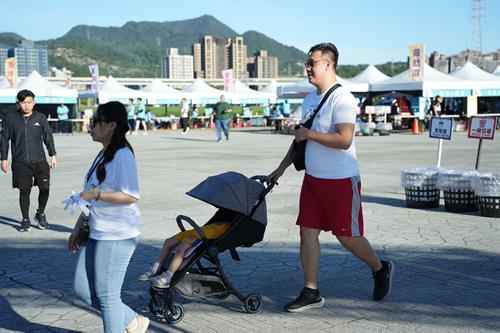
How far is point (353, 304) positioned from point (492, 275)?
4.97 feet

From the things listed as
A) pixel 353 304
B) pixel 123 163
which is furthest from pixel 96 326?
pixel 353 304

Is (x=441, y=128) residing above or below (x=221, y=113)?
below

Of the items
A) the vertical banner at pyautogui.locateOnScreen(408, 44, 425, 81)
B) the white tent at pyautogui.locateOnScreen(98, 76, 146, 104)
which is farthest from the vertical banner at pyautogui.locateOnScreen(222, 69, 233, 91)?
the vertical banner at pyautogui.locateOnScreen(408, 44, 425, 81)

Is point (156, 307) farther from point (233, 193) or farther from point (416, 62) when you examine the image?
point (416, 62)

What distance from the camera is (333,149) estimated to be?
442cm

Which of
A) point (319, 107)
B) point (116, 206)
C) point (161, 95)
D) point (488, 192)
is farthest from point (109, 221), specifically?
point (161, 95)

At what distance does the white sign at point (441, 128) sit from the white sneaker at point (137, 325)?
678cm

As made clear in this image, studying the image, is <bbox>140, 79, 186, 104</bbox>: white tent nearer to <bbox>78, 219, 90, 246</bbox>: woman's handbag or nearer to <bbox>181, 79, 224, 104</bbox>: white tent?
<bbox>181, 79, 224, 104</bbox>: white tent

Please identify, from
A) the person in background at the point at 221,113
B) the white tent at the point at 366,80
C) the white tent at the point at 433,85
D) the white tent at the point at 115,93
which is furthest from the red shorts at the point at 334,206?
the white tent at the point at 115,93

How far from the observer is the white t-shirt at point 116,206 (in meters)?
3.57

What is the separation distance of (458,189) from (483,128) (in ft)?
4.93

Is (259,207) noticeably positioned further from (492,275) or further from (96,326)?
(492,275)

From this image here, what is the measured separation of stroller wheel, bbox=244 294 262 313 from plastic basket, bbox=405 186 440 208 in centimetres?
470

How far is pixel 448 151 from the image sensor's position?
1778 centimetres
